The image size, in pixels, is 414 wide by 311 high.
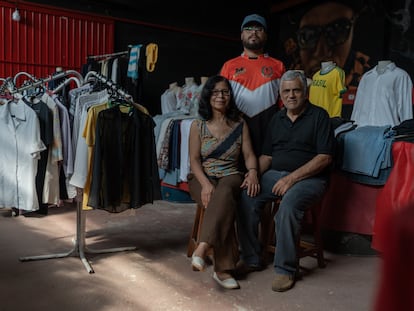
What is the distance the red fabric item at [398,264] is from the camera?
43 cm

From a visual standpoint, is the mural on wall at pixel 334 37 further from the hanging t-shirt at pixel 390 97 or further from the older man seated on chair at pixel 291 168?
the older man seated on chair at pixel 291 168

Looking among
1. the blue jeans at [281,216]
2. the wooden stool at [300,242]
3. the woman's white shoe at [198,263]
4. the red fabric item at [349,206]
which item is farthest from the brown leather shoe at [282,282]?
the red fabric item at [349,206]

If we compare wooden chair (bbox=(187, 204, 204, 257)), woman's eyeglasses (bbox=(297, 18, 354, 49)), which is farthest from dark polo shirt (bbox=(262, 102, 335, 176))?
woman's eyeglasses (bbox=(297, 18, 354, 49))

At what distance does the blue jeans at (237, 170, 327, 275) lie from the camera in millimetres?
2363

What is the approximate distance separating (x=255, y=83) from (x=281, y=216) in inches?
37.3

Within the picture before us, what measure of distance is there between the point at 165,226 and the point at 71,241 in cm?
86

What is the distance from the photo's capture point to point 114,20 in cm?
623

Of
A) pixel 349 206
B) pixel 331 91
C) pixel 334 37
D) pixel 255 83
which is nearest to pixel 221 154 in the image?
pixel 255 83

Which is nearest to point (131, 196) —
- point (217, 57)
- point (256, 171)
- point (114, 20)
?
point (256, 171)

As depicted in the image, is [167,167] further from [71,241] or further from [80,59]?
[80,59]

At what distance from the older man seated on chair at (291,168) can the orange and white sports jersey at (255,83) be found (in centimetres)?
17

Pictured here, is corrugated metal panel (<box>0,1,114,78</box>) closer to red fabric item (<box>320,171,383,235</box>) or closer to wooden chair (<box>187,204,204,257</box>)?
wooden chair (<box>187,204,204,257</box>)

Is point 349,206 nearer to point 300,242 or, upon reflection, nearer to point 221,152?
point 300,242

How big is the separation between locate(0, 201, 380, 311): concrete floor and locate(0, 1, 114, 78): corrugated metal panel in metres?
2.92
